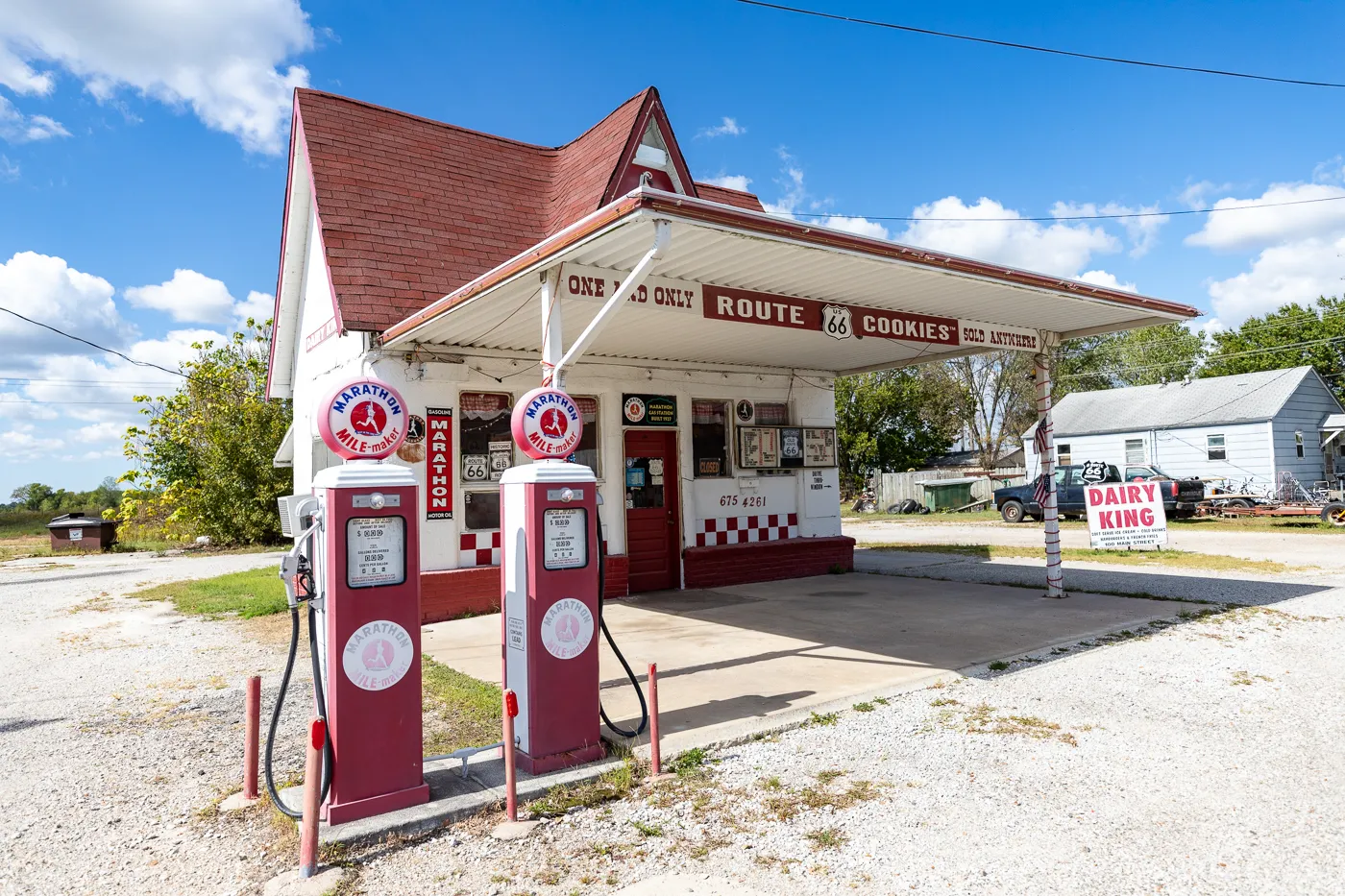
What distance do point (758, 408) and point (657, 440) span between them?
6.46ft

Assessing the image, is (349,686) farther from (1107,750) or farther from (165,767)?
(1107,750)

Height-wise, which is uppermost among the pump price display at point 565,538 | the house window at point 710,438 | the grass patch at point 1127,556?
the house window at point 710,438

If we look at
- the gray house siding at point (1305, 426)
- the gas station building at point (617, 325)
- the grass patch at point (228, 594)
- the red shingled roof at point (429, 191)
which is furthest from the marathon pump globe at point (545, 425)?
the gray house siding at point (1305, 426)

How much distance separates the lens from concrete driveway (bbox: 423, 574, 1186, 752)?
19.1ft

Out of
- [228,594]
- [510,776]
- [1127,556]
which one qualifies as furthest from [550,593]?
[1127,556]

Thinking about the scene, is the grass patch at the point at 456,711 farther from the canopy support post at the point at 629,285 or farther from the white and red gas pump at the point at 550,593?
the canopy support post at the point at 629,285

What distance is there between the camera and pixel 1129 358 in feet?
161

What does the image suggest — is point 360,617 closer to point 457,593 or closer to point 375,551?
point 375,551

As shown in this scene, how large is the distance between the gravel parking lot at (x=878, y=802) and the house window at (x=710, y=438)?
5665mm

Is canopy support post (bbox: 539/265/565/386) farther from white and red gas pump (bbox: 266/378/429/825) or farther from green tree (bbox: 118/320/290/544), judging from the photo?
green tree (bbox: 118/320/290/544)

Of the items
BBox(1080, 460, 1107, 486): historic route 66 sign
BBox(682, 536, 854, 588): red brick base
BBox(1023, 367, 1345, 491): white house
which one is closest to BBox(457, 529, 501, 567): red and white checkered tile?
BBox(682, 536, 854, 588): red brick base

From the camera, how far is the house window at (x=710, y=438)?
38.2 ft

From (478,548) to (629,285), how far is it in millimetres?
5159

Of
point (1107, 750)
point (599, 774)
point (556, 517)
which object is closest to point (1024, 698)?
point (1107, 750)
